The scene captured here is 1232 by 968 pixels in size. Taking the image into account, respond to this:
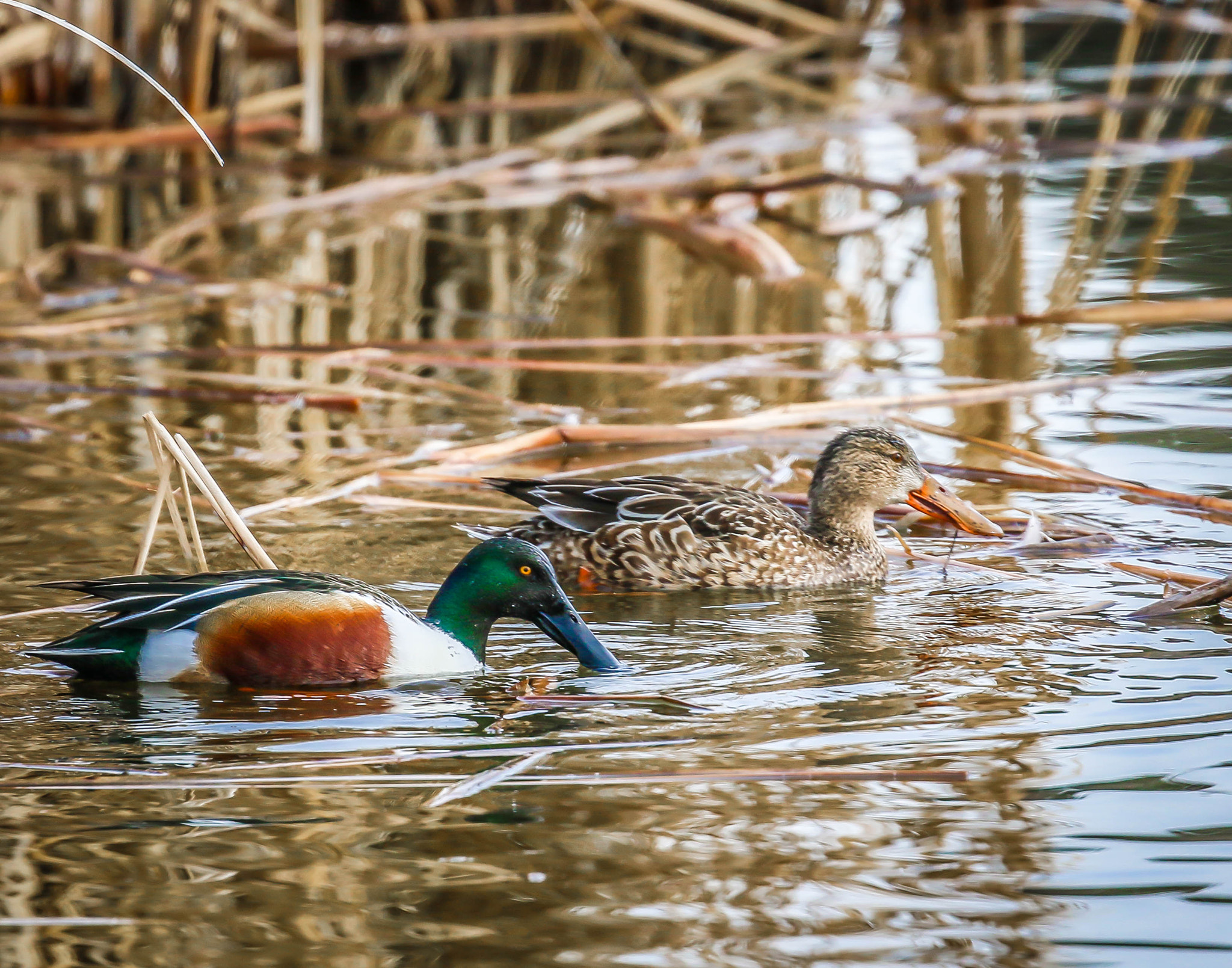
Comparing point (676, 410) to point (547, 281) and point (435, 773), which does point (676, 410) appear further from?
point (435, 773)

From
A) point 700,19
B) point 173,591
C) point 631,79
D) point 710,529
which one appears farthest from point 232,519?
point 700,19

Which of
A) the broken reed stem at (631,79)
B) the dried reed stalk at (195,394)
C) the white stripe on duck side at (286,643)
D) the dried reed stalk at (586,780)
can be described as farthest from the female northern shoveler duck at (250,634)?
the broken reed stem at (631,79)

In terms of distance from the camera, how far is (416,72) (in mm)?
18266

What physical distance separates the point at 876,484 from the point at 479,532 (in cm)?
139

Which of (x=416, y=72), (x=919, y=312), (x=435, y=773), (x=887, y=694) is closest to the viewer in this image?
(x=435, y=773)

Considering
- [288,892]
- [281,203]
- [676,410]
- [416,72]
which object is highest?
[416,72]

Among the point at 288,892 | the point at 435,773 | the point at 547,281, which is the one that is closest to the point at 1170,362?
the point at 547,281

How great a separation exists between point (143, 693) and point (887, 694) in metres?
1.94

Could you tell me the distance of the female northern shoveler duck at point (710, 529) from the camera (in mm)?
6148

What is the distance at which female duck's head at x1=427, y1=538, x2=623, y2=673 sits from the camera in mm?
5000

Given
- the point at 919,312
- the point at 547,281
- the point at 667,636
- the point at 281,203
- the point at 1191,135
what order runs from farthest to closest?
the point at 1191,135 < the point at 281,203 < the point at 547,281 < the point at 919,312 < the point at 667,636

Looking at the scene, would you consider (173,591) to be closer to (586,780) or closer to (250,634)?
(250,634)

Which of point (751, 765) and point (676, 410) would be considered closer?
point (751, 765)

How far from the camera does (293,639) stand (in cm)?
472
